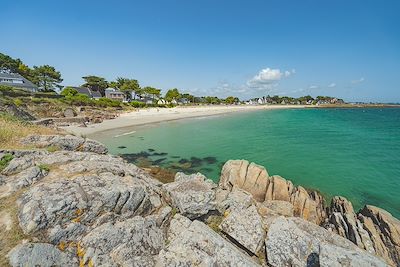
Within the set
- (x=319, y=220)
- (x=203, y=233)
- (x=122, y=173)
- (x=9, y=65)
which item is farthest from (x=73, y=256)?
(x=9, y=65)

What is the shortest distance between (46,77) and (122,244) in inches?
4055

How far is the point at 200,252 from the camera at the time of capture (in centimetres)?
639

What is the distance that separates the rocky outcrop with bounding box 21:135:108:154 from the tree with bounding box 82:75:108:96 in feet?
371

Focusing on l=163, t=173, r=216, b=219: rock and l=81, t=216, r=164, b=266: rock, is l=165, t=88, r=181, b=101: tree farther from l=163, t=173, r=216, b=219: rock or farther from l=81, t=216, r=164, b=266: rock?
l=81, t=216, r=164, b=266: rock

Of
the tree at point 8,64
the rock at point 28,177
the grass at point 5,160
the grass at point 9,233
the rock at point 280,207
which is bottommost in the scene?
the rock at point 280,207

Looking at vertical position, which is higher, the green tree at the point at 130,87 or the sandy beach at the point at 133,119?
the green tree at the point at 130,87

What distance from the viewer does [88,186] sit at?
8.18 m

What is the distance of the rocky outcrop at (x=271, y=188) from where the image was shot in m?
13.2

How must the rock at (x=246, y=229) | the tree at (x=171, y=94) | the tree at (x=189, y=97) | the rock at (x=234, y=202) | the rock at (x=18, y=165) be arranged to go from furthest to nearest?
the tree at (x=189, y=97), the tree at (x=171, y=94), the rock at (x=234, y=202), the rock at (x=18, y=165), the rock at (x=246, y=229)

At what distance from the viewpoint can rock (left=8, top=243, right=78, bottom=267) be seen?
5219 mm

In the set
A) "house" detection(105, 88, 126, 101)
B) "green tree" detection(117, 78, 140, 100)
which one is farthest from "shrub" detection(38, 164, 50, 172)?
"green tree" detection(117, 78, 140, 100)

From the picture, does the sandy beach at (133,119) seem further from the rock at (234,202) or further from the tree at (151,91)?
the tree at (151,91)

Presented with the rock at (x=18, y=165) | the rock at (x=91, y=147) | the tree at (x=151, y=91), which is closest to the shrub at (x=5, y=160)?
the rock at (x=18, y=165)

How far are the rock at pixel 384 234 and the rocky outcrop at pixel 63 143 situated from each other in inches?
716
